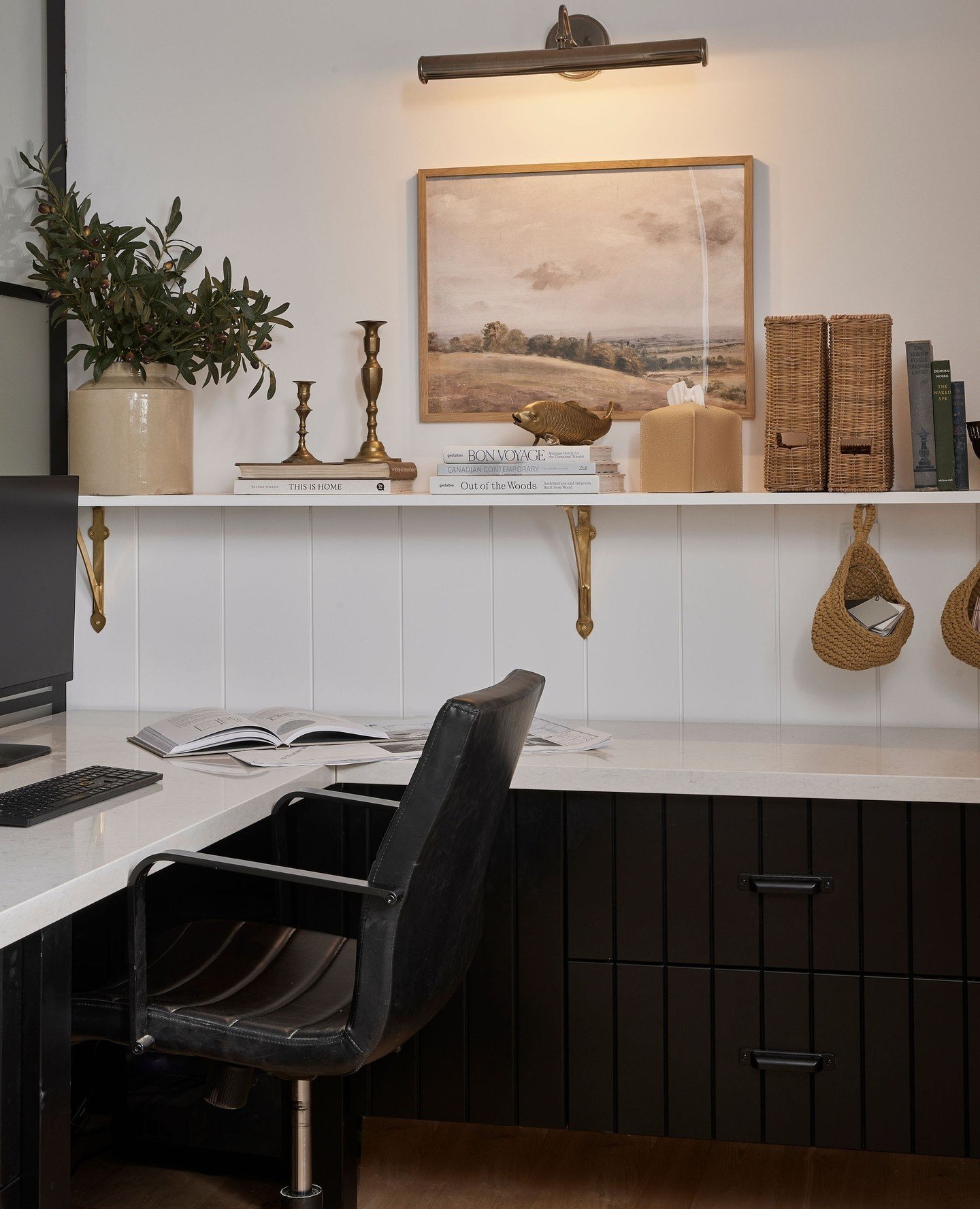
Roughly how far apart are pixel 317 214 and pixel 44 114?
2.02ft

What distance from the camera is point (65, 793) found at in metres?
1.62

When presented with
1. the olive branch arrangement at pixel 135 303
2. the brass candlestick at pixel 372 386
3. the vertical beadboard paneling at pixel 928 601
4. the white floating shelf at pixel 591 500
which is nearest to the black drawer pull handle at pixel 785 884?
the vertical beadboard paneling at pixel 928 601

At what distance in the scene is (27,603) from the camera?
2.04m

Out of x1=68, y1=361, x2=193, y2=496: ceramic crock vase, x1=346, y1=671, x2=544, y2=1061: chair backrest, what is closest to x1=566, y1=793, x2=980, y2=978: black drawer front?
x1=346, y1=671, x2=544, y2=1061: chair backrest

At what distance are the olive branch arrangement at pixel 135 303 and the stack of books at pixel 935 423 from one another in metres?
1.19

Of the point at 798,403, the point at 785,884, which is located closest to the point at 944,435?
the point at 798,403

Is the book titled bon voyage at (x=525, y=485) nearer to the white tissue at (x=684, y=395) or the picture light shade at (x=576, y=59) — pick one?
the white tissue at (x=684, y=395)

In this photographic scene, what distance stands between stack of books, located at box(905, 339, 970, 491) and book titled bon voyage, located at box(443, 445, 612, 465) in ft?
1.79

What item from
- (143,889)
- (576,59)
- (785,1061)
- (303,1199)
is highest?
(576,59)

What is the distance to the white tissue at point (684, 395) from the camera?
2.21m

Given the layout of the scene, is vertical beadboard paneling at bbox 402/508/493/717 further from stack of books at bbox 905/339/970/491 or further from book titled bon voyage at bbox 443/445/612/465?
stack of books at bbox 905/339/970/491

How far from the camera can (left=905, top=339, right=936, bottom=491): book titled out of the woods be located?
2105 mm

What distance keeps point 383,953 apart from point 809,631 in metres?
1.24

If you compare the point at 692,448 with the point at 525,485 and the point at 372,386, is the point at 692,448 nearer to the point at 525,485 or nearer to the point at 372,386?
the point at 525,485
